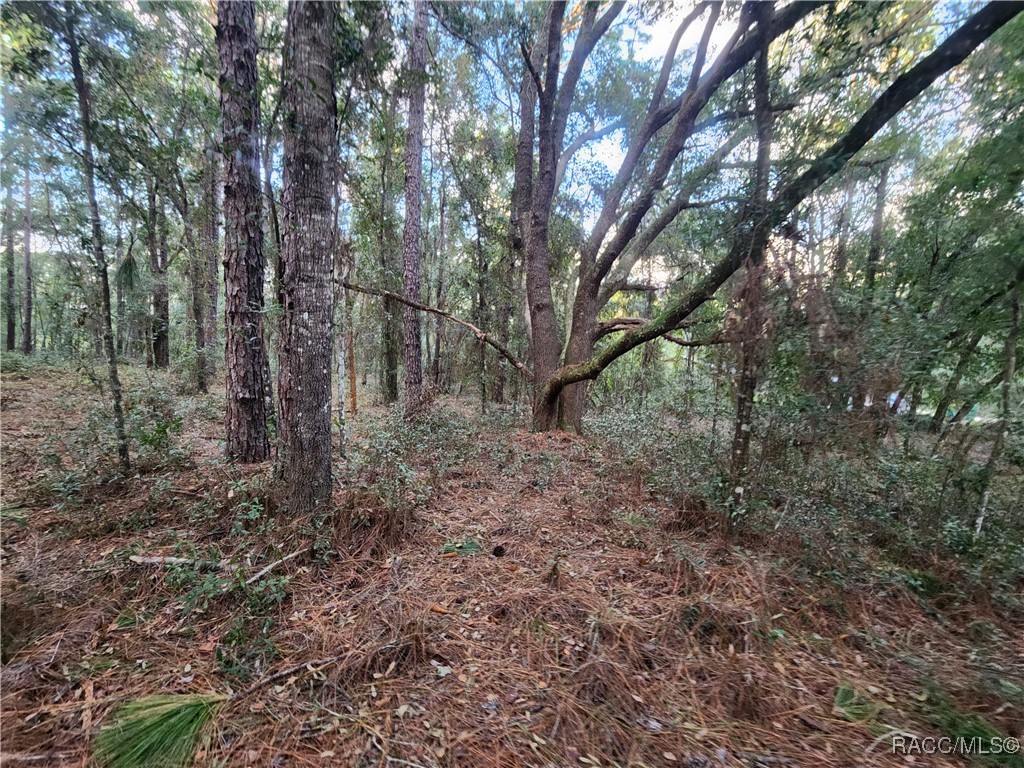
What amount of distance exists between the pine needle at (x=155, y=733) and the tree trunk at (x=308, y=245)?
5.36 feet

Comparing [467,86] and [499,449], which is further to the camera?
[467,86]

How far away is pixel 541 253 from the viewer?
329 inches

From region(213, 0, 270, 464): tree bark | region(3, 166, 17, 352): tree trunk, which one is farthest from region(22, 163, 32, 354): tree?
region(213, 0, 270, 464): tree bark

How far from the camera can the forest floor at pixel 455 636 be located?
78.9 inches

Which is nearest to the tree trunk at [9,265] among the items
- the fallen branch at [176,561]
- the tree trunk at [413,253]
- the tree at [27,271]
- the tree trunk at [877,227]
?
the tree at [27,271]

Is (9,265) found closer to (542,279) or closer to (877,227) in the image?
(542,279)

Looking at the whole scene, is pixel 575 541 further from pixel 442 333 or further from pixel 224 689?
pixel 442 333

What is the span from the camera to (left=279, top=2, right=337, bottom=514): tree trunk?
324 cm

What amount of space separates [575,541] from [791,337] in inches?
106

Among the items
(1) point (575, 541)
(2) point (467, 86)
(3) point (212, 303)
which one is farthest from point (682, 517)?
(3) point (212, 303)

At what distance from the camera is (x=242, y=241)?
15.7 ft

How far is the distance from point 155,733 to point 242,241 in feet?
14.9

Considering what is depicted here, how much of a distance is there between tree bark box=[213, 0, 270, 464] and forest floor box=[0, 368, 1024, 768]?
0.93 metres

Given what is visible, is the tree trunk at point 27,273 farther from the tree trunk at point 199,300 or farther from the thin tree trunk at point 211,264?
the thin tree trunk at point 211,264
